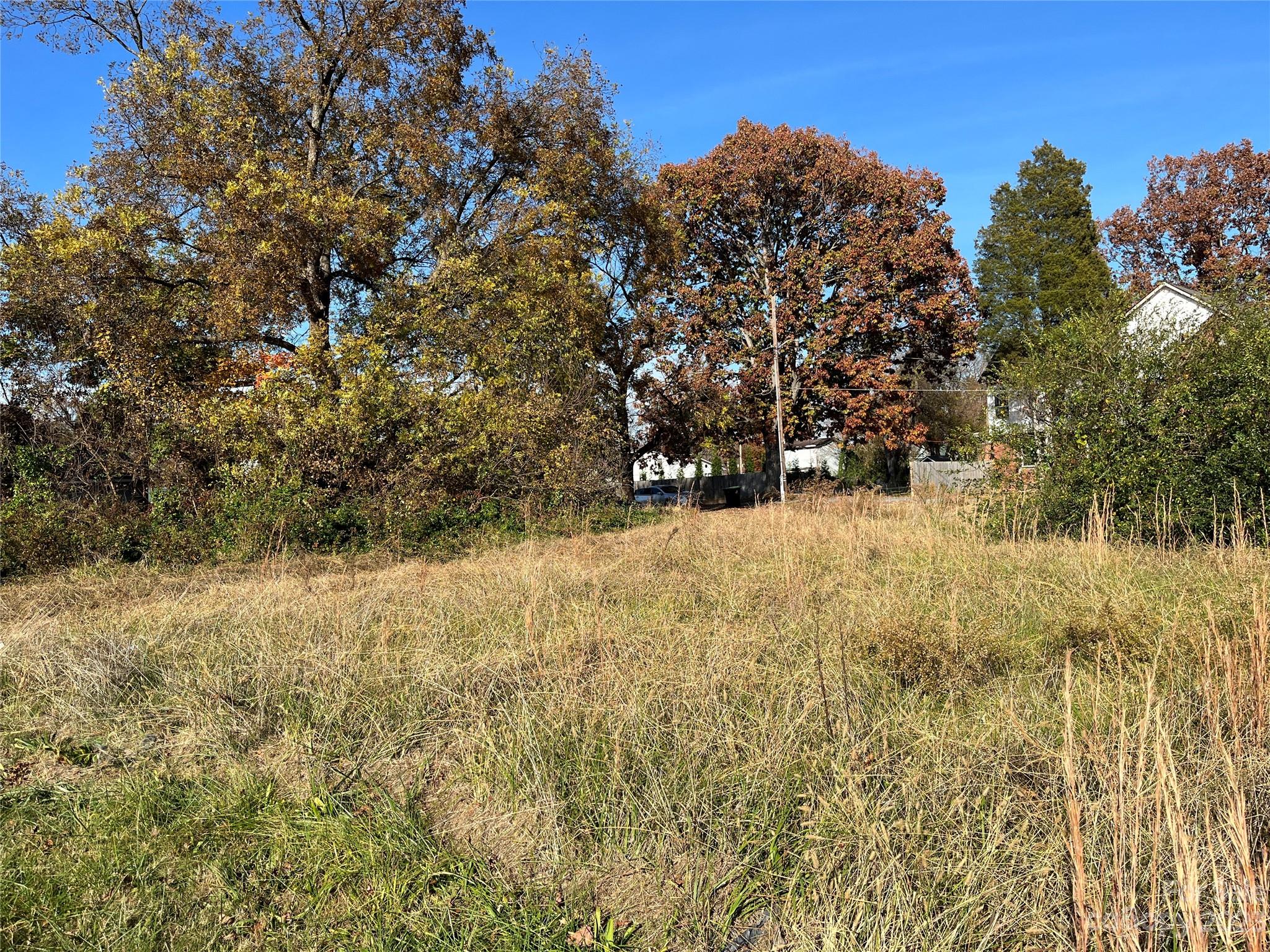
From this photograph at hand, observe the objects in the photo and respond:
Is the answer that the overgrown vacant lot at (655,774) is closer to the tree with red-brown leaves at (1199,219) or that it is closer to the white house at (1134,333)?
the white house at (1134,333)

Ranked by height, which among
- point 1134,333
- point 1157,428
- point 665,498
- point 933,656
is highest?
point 1134,333

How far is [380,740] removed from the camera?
3.79 m

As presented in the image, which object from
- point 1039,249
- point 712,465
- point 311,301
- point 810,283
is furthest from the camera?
point 1039,249

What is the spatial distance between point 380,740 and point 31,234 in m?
12.6

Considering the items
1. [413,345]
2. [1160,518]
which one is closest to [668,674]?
[1160,518]

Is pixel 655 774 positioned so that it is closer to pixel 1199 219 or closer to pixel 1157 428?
pixel 1157 428

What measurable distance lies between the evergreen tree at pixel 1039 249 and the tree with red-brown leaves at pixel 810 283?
1127 centimetres

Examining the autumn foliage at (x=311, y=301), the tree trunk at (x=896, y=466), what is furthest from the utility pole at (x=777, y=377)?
the tree trunk at (x=896, y=466)

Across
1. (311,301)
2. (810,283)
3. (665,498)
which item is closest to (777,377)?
(810,283)

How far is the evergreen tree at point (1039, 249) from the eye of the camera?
114ft

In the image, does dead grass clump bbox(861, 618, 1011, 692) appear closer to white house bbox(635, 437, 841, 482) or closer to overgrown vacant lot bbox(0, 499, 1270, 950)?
overgrown vacant lot bbox(0, 499, 1270, 950)

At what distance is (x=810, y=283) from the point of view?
2536 cm

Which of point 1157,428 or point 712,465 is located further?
point 712,465

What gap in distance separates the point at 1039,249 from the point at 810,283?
670 inches
